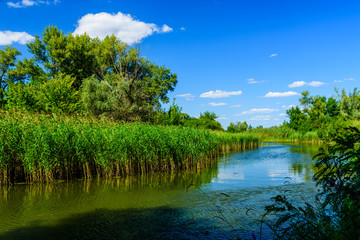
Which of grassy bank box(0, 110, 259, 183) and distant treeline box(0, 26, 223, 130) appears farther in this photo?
distant treeline box(0, 26, 223, 130)

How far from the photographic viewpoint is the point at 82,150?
10.5 m

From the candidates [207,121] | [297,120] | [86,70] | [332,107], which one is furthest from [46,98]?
[332,107]

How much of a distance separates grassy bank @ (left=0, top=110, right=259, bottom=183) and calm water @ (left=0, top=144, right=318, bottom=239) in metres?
0.66

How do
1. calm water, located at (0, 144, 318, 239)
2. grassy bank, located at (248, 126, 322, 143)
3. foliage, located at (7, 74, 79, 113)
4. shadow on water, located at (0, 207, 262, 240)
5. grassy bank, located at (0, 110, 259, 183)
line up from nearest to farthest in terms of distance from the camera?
shadow on water, located at (0, 207, 262, 240) < calm water, located at (0, 144, 318, 239) < grassy bank, located at (0, 110, 259, 183) < foliage, located at (7, 74, 79, 113) < grassy bank, located at (248, 126, 322, 143)

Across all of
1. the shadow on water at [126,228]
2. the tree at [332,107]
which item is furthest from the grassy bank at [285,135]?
the shadow on water at [126,228]

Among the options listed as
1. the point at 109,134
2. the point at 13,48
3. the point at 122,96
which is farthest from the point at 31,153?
the point at 13,48

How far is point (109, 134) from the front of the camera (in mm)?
11430

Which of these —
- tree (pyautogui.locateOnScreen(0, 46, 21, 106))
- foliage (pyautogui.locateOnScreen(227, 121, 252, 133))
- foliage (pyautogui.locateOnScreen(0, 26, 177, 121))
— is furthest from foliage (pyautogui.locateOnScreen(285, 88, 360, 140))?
tree (pyautogui.locateOnScreen(0, 46, 21, 106))

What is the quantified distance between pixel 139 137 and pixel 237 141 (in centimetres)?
1704

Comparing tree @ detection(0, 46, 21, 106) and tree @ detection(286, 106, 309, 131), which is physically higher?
tree @ detection(0, 46, 21, 106)

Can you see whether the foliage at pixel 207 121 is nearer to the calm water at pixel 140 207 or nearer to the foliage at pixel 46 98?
the foliage at pixel 46 98

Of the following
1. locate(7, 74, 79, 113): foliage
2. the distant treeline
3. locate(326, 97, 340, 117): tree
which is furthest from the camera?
locate(326, 97, 340, 117): tree

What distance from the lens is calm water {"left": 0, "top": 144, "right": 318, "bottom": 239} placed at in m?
5.38

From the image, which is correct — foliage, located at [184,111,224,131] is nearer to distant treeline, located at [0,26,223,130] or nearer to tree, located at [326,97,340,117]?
distant treeline, located at [0,26,223,130]
